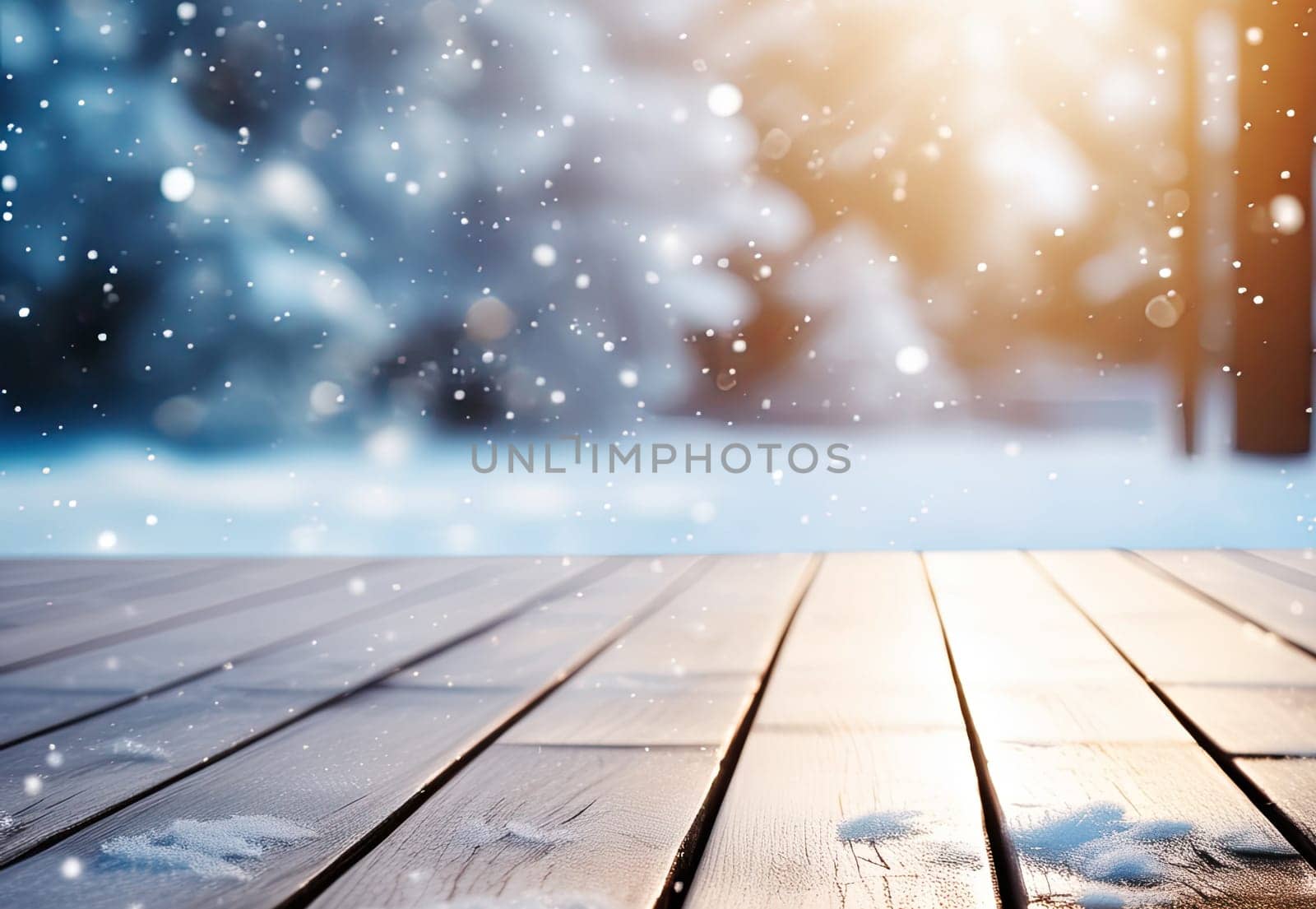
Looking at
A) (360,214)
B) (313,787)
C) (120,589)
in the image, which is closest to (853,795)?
(313,787)

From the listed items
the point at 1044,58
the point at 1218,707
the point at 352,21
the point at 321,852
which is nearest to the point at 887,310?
the point at 1044,58

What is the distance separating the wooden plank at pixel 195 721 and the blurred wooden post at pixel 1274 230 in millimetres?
1556

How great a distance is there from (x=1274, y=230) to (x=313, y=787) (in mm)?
2083

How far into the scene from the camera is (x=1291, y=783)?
0.59 m

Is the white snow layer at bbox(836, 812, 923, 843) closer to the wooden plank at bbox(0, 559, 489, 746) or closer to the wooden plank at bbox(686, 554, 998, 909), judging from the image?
the wooden plank at bbox(686, 554, 998, 909)

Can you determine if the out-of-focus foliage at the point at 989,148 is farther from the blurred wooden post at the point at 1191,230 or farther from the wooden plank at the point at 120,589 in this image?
the wooden plank at the point at 120,589

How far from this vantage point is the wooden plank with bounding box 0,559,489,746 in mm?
834

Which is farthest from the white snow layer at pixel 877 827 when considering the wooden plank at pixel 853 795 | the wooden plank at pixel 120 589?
the wooden plank at pixel 120 589

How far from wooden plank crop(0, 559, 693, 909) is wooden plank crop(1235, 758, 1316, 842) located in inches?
18.4

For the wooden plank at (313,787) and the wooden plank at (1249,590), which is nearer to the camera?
the wooden plank at (313,787)

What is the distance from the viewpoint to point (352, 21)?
2.31 m

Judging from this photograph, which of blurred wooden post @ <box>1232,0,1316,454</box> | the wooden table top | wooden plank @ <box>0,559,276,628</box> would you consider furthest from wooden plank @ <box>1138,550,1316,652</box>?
wooden plank @ <box>0,559,276,628</box>

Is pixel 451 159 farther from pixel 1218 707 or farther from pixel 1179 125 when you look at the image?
pixel 1218 707

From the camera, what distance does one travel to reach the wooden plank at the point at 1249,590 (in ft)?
3.53
